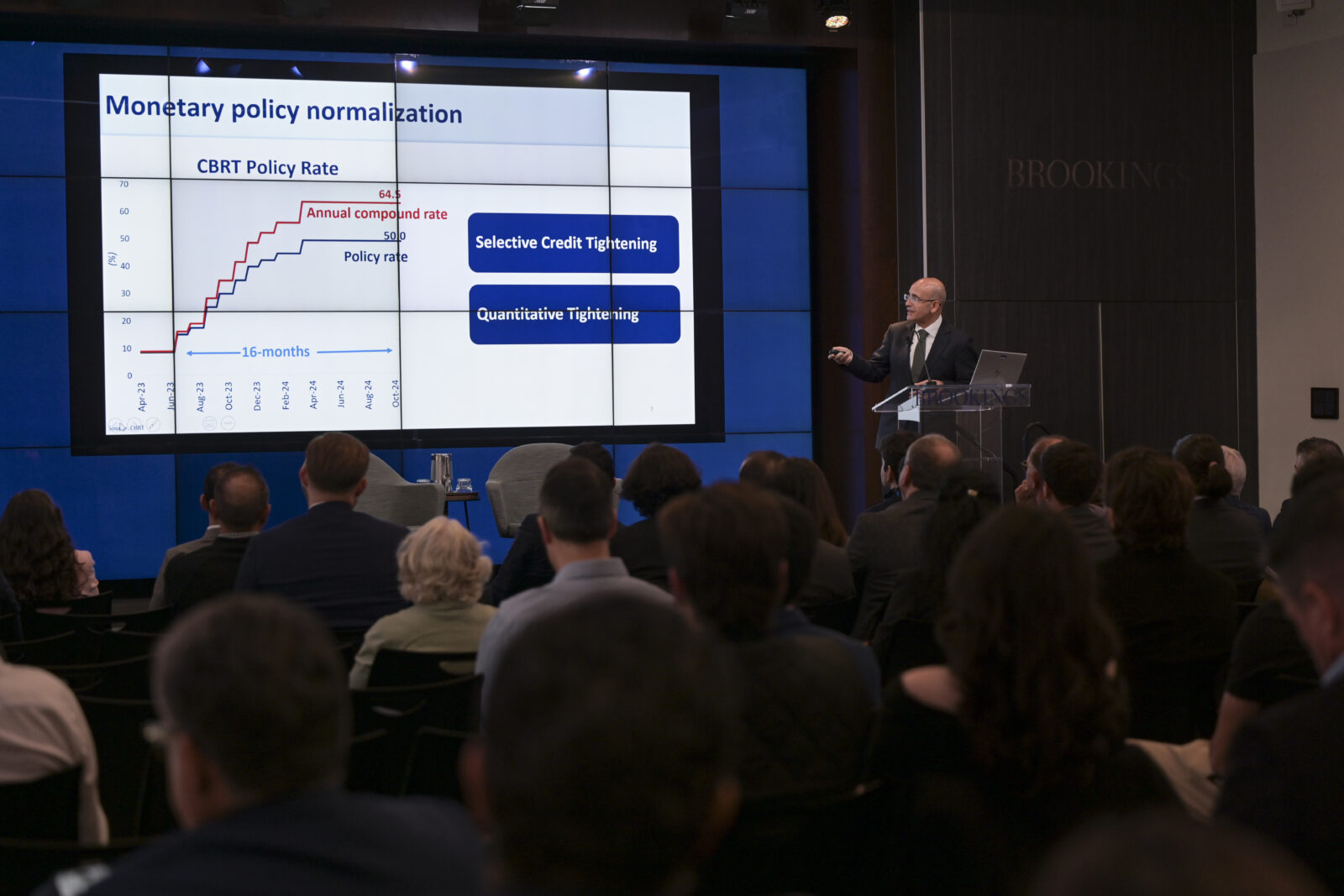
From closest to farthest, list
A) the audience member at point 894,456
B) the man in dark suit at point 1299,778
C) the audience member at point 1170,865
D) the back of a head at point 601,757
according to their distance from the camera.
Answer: the audience member at point 1170,865
the back of a head at point 601,757
the man in dark suit at point 1299,778
the audience member at point 894,456

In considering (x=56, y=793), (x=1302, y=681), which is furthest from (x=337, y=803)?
(x=1302, y=681)

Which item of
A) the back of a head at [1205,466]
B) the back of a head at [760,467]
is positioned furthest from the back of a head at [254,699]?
the back of a head at [1205,466]

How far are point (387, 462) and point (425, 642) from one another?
16.3 ft

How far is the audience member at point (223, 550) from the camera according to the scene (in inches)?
147

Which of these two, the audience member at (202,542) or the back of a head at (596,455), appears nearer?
Answer: the audience member at (202,542)

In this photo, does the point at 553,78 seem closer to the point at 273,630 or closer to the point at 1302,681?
the point at 1302,681

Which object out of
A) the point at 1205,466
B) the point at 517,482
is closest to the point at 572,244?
the point at 517,482

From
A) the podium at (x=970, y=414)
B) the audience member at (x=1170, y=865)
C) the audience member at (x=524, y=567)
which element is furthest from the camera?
the podium at (x=970, y=414)

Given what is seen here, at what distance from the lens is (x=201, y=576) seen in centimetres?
374

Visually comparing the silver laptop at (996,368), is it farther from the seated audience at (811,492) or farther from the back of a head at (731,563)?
the back of a head at (731,563)

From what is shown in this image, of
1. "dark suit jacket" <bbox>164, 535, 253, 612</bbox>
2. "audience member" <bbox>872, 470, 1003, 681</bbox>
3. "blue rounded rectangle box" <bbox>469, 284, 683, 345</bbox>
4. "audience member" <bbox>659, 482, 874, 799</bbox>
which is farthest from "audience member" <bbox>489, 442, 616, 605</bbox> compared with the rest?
"blue rounded rectangle box" <bbox>469, 284, 683, 345</bbox>

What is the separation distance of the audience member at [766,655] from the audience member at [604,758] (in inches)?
38.9

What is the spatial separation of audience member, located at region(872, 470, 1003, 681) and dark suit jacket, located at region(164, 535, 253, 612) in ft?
6.79

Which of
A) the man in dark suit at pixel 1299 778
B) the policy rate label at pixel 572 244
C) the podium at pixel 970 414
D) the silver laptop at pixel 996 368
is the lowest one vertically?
the man in dark suit at pixel 1299 778
